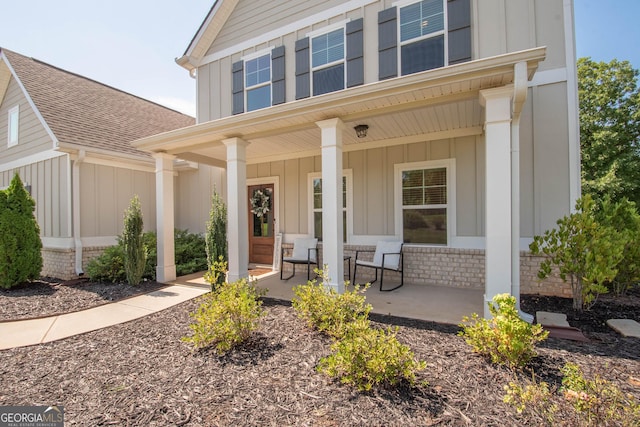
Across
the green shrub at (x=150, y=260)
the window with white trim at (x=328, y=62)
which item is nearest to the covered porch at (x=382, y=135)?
the green shrub at (x=150, y=260)

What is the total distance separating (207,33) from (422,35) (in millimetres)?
5020

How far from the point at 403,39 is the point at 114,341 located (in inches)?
243

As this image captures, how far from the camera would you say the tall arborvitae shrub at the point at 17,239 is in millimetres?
5605

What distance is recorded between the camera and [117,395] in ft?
7.36

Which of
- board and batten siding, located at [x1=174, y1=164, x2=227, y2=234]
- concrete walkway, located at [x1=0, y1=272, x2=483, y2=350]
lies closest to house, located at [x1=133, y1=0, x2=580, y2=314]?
concrete walkway, located at [x1=0, y1=272, x2=483, y2=350]

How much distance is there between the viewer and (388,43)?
5422 mm

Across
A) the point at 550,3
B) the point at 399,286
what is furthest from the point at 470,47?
the point at 399,286

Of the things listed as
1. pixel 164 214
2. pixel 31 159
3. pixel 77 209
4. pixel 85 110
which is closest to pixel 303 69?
pixel 164 214

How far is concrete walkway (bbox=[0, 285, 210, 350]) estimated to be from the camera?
3.45 meters

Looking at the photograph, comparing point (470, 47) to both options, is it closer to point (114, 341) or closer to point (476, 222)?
point (476, 222)

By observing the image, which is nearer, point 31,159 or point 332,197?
point 332,197

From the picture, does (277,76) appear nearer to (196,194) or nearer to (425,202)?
(196,194)

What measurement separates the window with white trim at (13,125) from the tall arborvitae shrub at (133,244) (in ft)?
17.2

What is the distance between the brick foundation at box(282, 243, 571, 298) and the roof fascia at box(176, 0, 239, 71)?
21.9 feet
